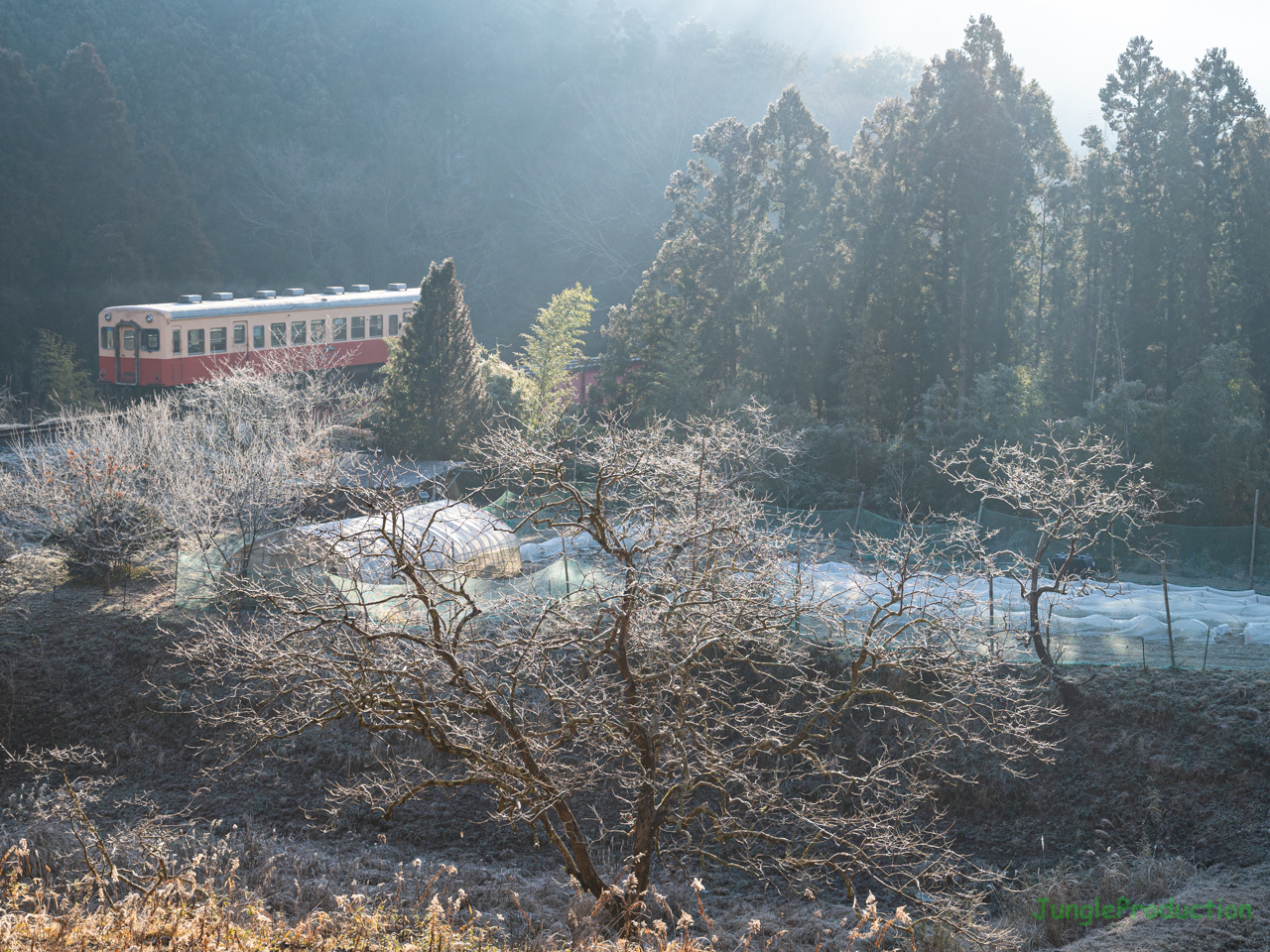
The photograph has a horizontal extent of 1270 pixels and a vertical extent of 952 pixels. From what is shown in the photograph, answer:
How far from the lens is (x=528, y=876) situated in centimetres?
838

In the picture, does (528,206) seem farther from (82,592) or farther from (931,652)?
(931,652)

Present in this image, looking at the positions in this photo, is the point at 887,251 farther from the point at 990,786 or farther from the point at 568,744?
the point at 568,744

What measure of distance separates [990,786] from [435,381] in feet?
53.8

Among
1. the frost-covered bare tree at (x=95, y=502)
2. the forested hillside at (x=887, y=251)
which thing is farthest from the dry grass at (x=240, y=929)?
the forested hillside at (x=887, y=251)

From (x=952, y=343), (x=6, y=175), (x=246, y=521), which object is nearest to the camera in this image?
(x=246, y=521)

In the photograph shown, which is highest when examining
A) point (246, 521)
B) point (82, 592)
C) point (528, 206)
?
point (528, 206)

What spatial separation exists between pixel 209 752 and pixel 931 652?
824cm

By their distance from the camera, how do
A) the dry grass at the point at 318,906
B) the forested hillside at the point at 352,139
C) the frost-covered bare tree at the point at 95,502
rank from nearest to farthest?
the dry grass at the point at 318,906
the frost-covered bare tree at the point at 95,502
the forested hillside at the point at 352,139

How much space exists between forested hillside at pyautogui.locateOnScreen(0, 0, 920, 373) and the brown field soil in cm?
3122

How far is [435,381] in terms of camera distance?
75.0ft

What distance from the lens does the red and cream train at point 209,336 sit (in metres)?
23.6

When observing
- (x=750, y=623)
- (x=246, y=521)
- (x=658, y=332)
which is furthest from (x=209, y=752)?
(x=658, y=332)

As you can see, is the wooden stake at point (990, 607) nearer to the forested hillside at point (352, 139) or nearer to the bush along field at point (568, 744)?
the bush along field at point (568, 744)

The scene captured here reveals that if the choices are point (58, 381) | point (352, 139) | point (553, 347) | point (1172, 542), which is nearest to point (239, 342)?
point (58, 381)
